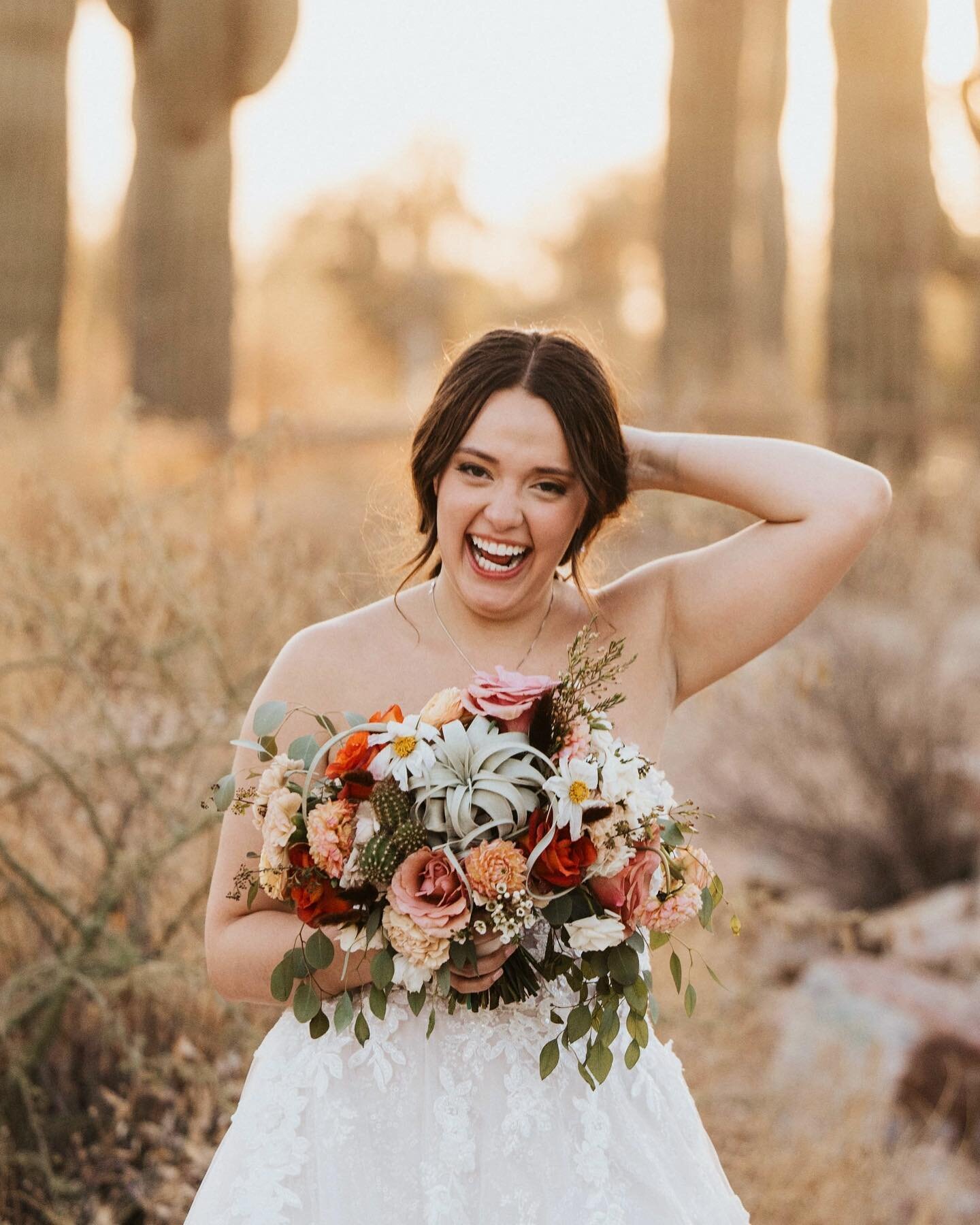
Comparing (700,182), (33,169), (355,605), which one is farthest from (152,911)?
(700,182)

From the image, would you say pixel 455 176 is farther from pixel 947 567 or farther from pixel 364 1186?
pixel 364 1186

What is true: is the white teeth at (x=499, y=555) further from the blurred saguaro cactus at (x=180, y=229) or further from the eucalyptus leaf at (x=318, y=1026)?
the blurred saguaro cactus at (x=180, y=229)

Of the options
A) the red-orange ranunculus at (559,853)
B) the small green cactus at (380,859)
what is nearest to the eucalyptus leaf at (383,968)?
the small green cactus at (380,859)

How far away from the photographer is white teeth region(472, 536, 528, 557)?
7.54 ft

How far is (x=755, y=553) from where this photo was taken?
97.4 inches

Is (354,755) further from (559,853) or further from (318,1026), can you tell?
(318,1026)

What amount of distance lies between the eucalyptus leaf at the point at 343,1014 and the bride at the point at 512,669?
0.17 ft

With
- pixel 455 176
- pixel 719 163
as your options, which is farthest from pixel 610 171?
pixel 719 163

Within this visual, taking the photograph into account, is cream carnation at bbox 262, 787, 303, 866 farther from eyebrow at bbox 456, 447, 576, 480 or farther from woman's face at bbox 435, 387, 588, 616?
eyebrow at bbox 456, 447, 576, 480

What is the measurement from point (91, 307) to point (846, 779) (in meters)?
26.2

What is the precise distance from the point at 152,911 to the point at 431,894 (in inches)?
90.0

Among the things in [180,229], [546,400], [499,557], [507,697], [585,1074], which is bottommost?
[585,1074]

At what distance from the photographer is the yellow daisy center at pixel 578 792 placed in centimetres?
179

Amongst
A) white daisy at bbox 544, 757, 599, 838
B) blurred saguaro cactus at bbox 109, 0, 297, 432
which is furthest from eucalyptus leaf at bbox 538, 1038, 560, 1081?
blurred saguaro cactus at bbox 109, 0, 297, 432
